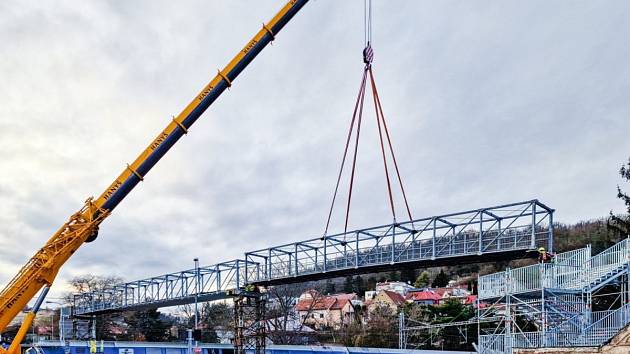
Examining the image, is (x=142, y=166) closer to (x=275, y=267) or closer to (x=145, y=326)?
(x=275, y=267)

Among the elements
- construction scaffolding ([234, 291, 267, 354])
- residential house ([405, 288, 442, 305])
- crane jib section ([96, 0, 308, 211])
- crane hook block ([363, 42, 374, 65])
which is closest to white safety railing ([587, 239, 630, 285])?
crane hook block ([363, 42, 374, 65])

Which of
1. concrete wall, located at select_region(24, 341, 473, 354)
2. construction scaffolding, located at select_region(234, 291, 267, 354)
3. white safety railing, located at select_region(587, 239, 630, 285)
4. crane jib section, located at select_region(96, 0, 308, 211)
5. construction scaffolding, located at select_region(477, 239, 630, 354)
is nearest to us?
crane jib section, located at select_region(96, 0, 308, 211)

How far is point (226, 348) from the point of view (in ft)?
152

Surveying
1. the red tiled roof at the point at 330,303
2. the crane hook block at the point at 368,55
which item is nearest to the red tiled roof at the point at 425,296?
the red tiled roof at the point at 330,303

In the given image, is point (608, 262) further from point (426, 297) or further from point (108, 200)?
point (426, 297)

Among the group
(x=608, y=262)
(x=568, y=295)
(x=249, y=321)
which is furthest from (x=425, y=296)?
(x=608, y=262)

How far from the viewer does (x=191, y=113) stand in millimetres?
23641

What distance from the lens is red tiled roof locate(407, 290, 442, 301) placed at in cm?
9669

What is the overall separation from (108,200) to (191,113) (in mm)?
5089

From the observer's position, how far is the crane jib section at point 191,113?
22.3m

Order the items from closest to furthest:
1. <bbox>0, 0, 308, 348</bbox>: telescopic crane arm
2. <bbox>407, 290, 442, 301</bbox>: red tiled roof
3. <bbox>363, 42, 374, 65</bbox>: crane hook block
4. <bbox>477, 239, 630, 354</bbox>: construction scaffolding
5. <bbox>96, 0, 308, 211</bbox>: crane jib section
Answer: <bbox>0, 0, 308, 348</bbox>: telescopic crane arm
<bbox>96, 0, 308, 211</bbox>: crane jib section
<bbox>477, 239, 630, 354</bbox>: construction scaffolding
<bbox>363, 42, 374, 65</bbox>: crane hook block
<bbox>407, 290, 442, 301</bbox>: red tiled roof

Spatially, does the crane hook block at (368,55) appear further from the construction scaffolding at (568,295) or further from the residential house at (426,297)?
the residential house at (426,297)

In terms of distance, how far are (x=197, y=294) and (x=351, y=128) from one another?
91.3ft

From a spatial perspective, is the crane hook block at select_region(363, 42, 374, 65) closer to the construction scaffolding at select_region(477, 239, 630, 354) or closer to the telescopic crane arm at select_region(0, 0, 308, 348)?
the telescopic crane arm at select_region(0, 0, 308, 348)
